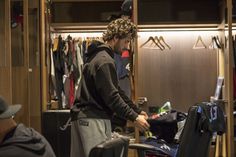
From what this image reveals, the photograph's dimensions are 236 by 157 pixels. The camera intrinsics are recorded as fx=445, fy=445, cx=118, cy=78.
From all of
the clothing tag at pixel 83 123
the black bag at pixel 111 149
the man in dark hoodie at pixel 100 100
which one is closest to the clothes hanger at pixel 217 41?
the man in dark hoodie at pixel 100 100

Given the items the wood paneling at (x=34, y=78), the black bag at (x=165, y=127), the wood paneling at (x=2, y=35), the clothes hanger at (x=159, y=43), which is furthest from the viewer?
the clothes hanger at (x=159, y=43)

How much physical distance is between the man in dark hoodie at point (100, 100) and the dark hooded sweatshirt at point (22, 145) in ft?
3.80

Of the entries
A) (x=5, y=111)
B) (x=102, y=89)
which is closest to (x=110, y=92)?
(x=102, y=89)

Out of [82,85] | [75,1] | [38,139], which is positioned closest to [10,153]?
[38,139]

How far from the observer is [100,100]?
10.6 feet

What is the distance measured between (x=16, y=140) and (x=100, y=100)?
4.40ft

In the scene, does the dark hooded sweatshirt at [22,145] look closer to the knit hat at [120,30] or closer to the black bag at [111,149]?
the black bag at [111,149]

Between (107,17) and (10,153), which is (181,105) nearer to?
(107,17)

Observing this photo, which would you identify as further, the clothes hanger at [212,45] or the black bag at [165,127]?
the clothes hanger at [212,45]

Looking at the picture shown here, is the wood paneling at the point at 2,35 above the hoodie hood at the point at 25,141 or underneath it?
above

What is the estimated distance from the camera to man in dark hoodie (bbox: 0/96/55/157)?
1887mm

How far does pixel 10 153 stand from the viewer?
6.12ft

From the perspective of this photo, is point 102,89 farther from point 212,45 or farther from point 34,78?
point 212,45

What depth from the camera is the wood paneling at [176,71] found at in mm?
6090
